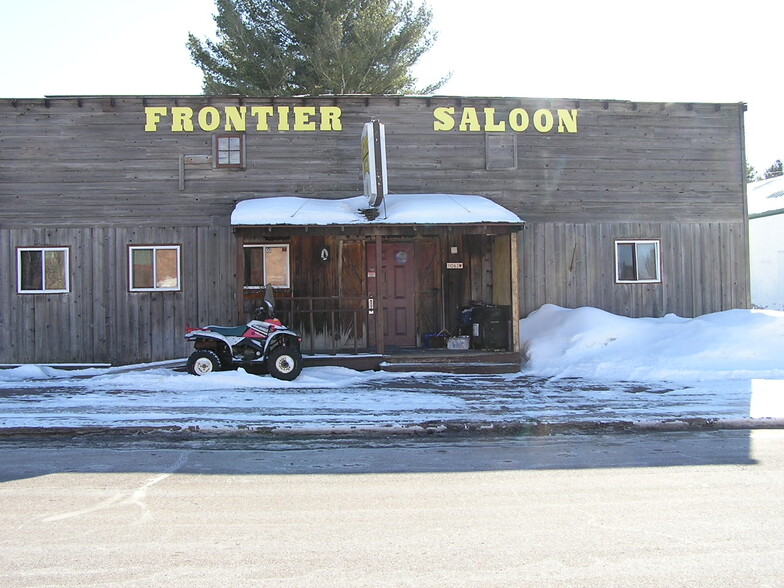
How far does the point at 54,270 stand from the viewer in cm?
1579

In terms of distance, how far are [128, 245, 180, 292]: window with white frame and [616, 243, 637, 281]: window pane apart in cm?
1011

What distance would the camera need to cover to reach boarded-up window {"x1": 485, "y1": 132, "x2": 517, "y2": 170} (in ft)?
54.7

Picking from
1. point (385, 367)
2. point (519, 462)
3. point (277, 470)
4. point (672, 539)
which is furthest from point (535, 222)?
point (672, 539)

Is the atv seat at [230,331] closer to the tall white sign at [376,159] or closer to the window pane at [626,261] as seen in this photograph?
the tall white sign at [376,159]

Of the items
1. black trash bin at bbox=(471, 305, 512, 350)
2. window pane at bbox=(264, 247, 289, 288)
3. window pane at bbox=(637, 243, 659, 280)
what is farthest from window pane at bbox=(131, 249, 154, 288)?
window pane at bbox=(637, 243, 659, 280)

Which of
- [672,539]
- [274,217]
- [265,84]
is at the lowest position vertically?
[672,539]

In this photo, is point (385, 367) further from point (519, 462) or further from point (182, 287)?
point (519, 462)

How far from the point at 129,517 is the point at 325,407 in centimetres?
495

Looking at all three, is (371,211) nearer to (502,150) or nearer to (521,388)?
(502,150)

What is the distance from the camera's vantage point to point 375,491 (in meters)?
6.33

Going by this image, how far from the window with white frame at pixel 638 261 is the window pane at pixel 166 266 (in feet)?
33.2

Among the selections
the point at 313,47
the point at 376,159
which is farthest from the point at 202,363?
the point at 313,47

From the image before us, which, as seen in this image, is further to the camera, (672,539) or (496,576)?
(672,539)

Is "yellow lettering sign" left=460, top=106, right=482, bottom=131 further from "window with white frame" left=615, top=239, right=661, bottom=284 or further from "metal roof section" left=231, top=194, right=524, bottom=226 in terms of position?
"window with white frame" left=615, top=239, right=661, bottom=284
